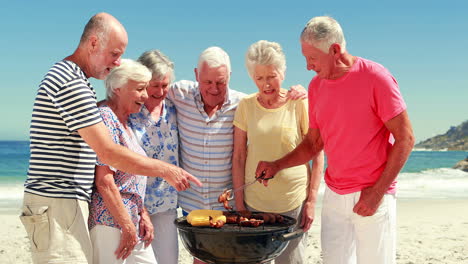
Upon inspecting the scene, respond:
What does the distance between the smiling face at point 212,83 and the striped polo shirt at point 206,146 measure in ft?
0.23

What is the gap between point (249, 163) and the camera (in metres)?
3.59

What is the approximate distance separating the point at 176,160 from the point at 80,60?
1265mm

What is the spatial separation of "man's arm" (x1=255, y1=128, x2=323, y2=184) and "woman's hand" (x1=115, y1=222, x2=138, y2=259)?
0.91m

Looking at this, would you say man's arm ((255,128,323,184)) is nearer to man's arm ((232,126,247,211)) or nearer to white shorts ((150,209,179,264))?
man's arm ((232,126,247,211))

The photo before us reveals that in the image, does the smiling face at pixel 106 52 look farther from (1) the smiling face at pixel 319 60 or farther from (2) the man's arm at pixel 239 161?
(2) the man's arm at pixel 239 161

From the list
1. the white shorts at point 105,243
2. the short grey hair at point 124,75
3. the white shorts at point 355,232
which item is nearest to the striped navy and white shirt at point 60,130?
the white shorts at point 105,243

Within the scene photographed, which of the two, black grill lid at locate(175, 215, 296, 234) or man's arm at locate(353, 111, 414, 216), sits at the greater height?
man's arm at locate(353, 111, 414, 216)

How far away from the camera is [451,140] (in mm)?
54719

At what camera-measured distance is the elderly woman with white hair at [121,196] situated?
287 cm

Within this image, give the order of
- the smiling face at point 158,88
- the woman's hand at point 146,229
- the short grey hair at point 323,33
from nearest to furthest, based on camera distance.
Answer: the short grey hair at point 323,33
the woman's hand at point 146,229
the smiling face at point 158,88

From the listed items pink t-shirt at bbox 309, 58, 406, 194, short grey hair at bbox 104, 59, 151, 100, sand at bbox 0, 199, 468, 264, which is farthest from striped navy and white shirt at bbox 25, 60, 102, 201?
sand at bbox 0, 199, 468, 264

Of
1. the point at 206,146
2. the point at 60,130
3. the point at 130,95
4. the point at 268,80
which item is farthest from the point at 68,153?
the point at 268,80

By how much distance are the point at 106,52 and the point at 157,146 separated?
1084 mm

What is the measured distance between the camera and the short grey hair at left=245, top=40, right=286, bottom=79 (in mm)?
3395
